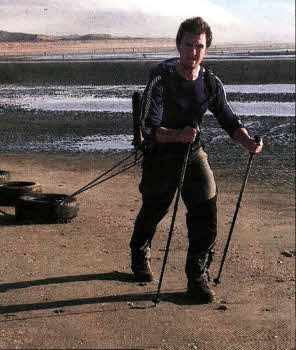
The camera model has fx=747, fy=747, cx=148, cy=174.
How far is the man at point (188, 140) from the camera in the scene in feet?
21.3

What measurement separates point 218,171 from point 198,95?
32.8 ft

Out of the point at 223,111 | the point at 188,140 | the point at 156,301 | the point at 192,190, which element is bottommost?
the point at 156,301

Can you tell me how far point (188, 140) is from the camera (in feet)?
21.2

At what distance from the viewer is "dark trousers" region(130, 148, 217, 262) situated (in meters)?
6.91

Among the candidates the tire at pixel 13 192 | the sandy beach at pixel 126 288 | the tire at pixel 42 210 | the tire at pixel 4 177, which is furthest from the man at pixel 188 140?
the tire at pixel 4 177

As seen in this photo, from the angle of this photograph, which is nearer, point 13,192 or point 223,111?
point 223,111

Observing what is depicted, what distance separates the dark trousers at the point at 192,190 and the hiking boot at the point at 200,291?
30 cm

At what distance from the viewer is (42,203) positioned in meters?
10.6

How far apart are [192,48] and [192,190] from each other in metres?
1.32

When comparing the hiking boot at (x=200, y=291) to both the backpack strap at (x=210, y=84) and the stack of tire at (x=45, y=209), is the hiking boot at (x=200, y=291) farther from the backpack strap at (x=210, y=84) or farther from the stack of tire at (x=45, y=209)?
the stack of tire at (x=45, y=209)

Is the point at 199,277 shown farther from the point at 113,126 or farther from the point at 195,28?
the point at 113,126

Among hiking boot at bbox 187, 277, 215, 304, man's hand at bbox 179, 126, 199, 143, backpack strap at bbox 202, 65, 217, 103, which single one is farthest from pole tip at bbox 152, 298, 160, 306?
backpack strap at bbox 202, 65, 217, 103

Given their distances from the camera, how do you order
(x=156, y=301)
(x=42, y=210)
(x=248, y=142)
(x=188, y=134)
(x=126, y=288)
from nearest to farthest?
(x=188, y=134) → (x=248, y=142) → (x=156, y=301) → (x=126, y=288) → (x=42, y=210)

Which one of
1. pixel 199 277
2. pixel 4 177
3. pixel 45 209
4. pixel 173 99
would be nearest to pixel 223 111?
pixel 173 99
